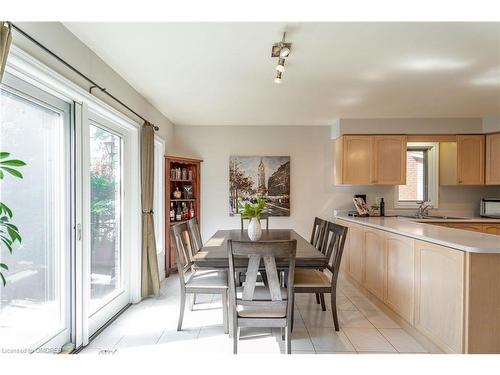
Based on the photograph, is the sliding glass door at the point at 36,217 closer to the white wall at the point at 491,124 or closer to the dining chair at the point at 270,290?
the dining chair at the point at 270,290

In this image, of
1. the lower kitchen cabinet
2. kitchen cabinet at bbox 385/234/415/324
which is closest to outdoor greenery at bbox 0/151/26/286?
kitchen cabinet at bbox 385/234/415/324

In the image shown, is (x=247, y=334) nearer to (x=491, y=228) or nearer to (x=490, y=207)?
(x=491, y=228)

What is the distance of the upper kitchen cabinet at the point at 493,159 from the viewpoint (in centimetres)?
419

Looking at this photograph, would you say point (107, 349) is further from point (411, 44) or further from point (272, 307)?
point (411, 44)

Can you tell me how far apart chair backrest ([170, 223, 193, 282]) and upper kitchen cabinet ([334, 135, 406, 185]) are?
105 inches

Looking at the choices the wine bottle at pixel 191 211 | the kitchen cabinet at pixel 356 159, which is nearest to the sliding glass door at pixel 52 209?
the wine bottle at pixel 191 211

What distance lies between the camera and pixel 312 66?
250 centimetres

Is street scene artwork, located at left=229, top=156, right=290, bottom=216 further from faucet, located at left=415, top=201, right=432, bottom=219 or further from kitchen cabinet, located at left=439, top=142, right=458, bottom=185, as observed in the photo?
kitchen cabinet, located at left=439, top=142, right=458, bottom=185

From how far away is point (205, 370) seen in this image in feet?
1.16

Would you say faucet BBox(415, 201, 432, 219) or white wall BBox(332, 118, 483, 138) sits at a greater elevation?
white wall BBox(332, 118, 483, 138)

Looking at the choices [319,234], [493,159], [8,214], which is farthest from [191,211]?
[493,159]

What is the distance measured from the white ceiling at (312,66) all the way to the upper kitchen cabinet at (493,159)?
1.51ft

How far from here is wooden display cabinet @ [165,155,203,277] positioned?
420 cm

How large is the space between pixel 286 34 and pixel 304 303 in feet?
8.78
